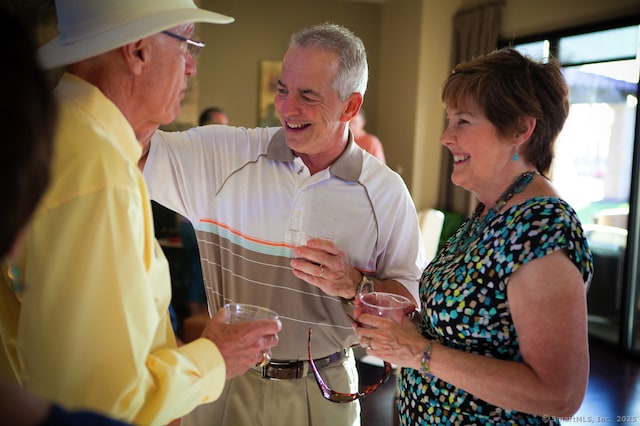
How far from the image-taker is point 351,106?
2008mm

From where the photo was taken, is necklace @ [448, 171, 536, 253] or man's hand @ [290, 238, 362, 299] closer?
necklace @ [448, 171, 536, 253]

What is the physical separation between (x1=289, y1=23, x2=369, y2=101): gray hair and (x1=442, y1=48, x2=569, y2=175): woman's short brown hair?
1.62 feet

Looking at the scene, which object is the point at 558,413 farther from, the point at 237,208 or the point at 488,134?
the point at 237,208

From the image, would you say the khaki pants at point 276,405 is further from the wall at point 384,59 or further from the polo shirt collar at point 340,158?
the wall at point 384,59

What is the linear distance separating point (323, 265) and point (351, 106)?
63cm

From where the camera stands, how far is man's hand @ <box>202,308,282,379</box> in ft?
4.01

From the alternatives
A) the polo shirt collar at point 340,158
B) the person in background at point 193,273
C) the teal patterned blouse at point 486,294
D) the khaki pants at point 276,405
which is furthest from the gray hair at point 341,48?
the person in background at point 193,273

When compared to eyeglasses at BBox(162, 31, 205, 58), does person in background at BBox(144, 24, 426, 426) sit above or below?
below

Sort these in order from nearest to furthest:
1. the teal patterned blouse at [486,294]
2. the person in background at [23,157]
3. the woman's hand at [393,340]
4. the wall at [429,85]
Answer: the person in background at [23,157]
the teal patterned blouse at [486,294]
the woman's hand at [393,340]
the wall at [429,85]

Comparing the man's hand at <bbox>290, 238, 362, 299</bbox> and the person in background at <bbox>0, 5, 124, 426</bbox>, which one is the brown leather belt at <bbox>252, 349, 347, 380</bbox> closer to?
the man's hand at <bbox>290, 238, 362, 299</bbox>

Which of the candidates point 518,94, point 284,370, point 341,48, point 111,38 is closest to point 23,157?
point 111,38

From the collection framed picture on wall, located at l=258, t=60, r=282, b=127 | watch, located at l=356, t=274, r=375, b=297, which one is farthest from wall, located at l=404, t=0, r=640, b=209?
watch, located at l=356, t=274, r=375, b=297

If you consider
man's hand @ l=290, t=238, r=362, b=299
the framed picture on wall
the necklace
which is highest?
the framed picture on wall

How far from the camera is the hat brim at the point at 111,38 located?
1.10 m
